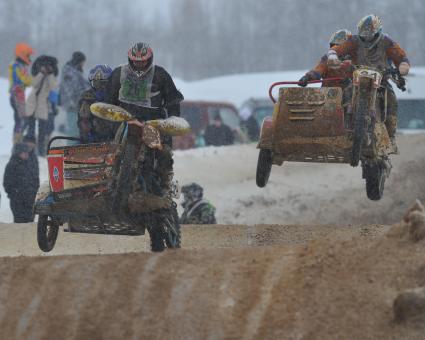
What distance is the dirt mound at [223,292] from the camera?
Result: 6.12 metres

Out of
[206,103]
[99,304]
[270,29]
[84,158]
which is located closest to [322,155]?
[84,158]

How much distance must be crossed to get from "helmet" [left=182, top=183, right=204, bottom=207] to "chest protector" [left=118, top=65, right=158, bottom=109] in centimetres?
375

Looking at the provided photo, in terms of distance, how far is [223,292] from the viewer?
21.7 feet

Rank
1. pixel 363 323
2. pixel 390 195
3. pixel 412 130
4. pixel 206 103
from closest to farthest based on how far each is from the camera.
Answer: pixel 363 323
pixel 390 195
pixel 412 130
pixel 206 103

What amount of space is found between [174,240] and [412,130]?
15154mm

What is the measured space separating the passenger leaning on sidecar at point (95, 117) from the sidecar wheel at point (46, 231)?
818 millimetres

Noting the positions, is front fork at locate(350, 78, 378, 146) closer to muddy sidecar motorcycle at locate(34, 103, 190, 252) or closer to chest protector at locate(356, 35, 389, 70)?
chest protector at locate(356, 35, 389, 70)

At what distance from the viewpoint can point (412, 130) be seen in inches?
926

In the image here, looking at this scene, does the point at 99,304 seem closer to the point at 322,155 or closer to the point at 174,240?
the point at 174,240

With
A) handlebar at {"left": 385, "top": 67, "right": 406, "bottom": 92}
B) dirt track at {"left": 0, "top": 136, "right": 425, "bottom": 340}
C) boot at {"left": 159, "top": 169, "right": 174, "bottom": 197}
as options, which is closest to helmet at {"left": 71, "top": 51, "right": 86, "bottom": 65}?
handlebar at {"left": 385, "top": 67, "right": 406, "bottom": 92}

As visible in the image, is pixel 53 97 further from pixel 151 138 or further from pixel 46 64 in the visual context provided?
pixel 151 138

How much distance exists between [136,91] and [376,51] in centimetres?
308

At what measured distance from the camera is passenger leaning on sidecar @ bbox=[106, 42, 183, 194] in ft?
30.3

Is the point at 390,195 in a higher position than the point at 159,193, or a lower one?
lower
